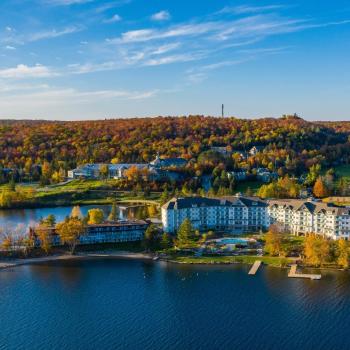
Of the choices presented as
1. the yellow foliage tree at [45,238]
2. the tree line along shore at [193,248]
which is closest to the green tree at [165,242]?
the tree line along shore at [193,248]

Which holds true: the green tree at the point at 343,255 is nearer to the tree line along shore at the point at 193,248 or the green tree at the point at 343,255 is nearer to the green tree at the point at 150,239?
the tree line along shore at the point at 193,248

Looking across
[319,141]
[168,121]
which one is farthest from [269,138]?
[168,121]

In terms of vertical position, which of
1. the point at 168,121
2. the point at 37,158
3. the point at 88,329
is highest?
the point at 168,121

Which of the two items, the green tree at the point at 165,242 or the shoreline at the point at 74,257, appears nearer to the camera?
the shoreline at the point at 74,257

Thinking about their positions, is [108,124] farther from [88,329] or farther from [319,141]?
[88,329]

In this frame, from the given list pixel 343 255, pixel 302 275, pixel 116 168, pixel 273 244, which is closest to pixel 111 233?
pixel 273 244

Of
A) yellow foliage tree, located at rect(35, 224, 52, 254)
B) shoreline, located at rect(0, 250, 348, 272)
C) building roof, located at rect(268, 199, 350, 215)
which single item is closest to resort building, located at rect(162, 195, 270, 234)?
building roof, located at rect(268, 199, 350, 215)

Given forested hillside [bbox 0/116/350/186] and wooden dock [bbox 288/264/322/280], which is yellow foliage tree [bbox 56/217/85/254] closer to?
wooden dock [bbox 288/264/322/280]
